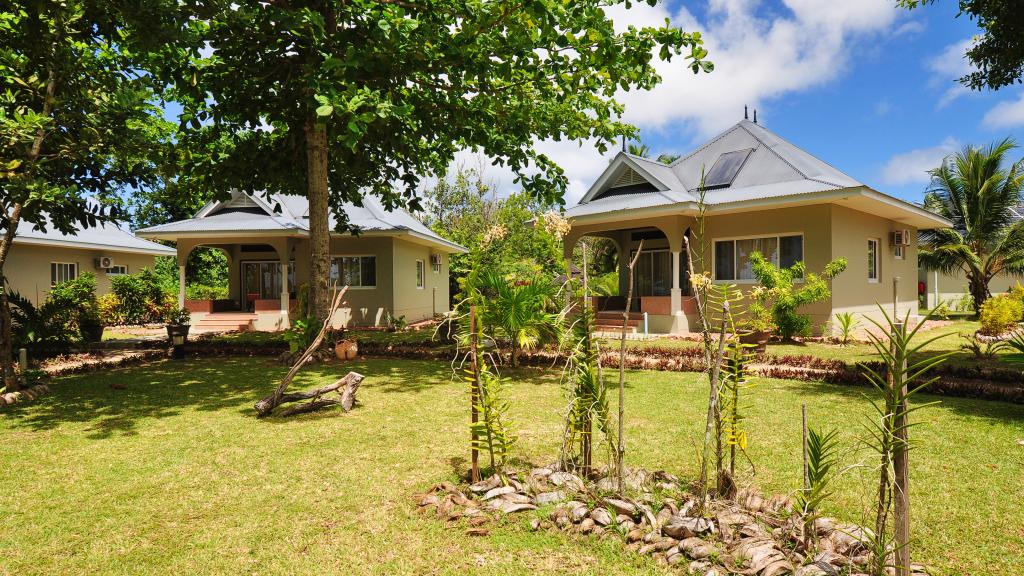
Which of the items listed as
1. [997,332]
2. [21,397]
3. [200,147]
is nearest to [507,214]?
[200,147]

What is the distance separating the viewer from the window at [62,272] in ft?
67.3

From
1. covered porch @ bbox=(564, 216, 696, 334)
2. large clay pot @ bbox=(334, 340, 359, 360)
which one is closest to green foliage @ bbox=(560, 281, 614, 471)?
large clay pot @ bbox=(334, 340, 359, 360)

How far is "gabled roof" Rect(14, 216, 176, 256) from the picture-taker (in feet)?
60.8

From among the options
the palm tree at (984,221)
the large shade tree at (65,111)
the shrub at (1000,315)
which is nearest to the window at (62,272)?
the large shade tree at (65,111)

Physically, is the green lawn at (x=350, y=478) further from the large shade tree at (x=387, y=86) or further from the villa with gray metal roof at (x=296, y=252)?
the villa with gray metal roof at (x=296, y=252)

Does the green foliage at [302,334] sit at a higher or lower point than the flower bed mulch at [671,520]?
higher

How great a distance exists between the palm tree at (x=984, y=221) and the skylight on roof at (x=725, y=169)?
30.0 feet

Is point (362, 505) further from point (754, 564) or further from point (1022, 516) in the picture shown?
point (1022, 516)

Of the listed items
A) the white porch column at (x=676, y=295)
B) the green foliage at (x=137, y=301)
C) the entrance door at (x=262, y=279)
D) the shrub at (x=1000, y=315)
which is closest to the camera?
the shrub at (x=1000, y=315)

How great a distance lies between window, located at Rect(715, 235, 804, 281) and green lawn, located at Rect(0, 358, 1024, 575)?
7850mm

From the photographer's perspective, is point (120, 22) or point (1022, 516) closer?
point (1022, 516)

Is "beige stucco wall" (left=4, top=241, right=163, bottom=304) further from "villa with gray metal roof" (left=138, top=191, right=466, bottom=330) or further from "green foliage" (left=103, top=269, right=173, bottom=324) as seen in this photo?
"villa with gray metal roof" (left=138, top=191, right=466, bottom=330)

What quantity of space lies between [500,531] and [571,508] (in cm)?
47

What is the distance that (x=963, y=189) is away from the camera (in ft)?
70.6
